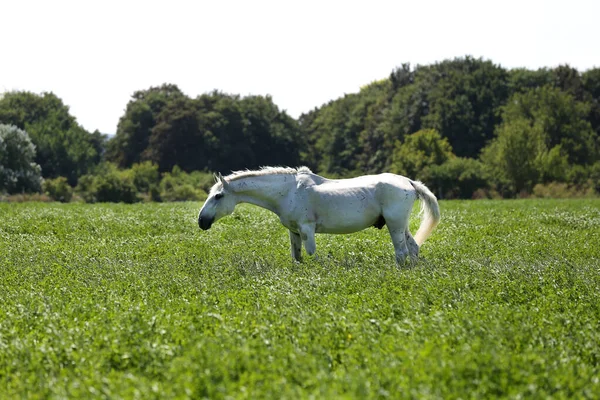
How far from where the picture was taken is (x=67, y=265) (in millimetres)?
13469

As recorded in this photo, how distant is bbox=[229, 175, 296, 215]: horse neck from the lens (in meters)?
14.6

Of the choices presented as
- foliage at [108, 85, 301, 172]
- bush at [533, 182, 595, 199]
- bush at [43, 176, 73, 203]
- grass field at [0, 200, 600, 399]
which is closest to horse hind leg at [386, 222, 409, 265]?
grass field at [0, 200, 600, 399]

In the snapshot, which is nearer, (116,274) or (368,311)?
(368,311)

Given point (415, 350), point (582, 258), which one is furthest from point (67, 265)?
point (582, 258)

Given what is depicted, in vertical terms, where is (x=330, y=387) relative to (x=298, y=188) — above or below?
below

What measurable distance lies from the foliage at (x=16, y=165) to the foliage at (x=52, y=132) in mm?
17551

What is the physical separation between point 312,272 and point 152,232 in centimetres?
1130

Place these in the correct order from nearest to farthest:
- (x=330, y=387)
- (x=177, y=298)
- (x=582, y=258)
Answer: (x=330, y=387)
(x=177, y=298)
(x=582, y=258)

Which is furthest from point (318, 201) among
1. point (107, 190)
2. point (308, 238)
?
point (107, 190)

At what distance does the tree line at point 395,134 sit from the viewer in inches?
2542

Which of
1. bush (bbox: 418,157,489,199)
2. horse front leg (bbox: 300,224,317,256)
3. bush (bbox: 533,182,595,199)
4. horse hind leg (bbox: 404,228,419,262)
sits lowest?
bush (bbox: 533,182,595,199)

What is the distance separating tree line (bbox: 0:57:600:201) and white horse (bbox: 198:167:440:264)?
4841 centimetres

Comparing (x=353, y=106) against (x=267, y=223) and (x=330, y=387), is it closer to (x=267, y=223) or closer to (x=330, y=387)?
(x=267, y=223)

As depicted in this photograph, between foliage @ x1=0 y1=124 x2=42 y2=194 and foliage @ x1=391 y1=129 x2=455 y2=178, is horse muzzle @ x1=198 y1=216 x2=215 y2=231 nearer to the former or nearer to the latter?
foliage @ x1=391 y1=129 x2=455 y2=178
